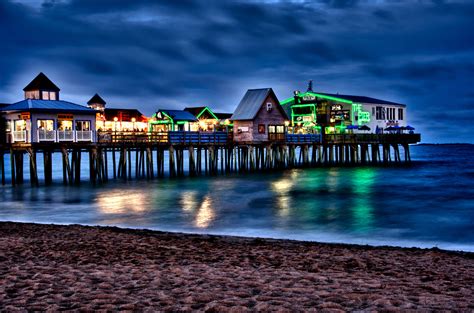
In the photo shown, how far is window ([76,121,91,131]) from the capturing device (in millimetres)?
35500

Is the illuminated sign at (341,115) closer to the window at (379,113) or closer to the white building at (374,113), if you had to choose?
the white building at (374,113)

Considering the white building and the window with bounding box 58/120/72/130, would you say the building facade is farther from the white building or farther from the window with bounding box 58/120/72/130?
the window with bounding box 58/120/72/130

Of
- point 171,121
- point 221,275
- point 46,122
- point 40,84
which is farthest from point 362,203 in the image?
point 171,121

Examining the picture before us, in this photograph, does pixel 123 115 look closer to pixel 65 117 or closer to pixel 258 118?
pixel 258 118

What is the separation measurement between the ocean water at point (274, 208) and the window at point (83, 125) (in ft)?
13.9

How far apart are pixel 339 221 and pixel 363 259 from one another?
31.2 ft

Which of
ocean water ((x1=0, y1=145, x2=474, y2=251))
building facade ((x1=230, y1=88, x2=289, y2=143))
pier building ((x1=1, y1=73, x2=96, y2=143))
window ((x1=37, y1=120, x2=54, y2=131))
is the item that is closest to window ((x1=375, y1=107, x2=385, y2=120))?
building facade ((x1=230, y1=88, x2=289, y2=143))

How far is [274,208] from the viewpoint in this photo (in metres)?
25.4

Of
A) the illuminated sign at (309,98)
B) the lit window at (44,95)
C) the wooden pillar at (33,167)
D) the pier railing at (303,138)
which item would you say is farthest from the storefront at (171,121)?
the wooden pillar at (33,167)

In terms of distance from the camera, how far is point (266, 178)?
42.2m

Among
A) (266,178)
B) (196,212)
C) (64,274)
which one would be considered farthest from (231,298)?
(266,178)

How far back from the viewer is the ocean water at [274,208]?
18.7 metres

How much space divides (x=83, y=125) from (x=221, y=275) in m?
28.6

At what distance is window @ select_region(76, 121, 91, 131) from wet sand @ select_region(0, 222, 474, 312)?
70.5ft
